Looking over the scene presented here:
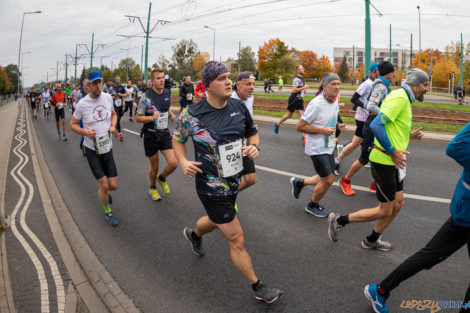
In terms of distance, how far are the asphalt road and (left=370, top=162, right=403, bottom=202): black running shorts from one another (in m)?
0.73

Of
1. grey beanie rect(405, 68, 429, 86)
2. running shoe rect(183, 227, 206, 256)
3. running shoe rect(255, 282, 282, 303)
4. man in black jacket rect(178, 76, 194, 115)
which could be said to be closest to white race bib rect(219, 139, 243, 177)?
running shoe rect(255, 282, 282, 303)

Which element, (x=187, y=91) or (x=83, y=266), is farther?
(x=187, y=91)

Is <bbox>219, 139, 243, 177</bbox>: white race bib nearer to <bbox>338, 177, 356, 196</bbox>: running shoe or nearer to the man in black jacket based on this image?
<bbox>338, 177, 356, 196</bbox>: running shoe

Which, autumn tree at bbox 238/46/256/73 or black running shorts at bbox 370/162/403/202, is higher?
autumn tree at bbox 238/46/256/73

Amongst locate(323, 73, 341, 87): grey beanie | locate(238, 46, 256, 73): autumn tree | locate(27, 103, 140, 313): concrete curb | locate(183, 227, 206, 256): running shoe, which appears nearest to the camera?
locate(27, 103, 140, 313): concrete curb

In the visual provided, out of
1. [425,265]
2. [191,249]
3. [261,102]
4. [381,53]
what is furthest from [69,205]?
[381,53]

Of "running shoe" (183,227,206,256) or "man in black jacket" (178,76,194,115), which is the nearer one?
"running shoe" (183,227,206,256)

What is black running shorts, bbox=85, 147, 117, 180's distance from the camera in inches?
192

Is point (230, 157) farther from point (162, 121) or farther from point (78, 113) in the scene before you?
point (162, 121)

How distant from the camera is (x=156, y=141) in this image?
233 inches

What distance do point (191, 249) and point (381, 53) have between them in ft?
530

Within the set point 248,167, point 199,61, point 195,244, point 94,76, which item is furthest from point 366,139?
point 199,61

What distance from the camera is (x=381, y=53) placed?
5778 inches

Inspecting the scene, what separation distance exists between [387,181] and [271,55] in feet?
240
